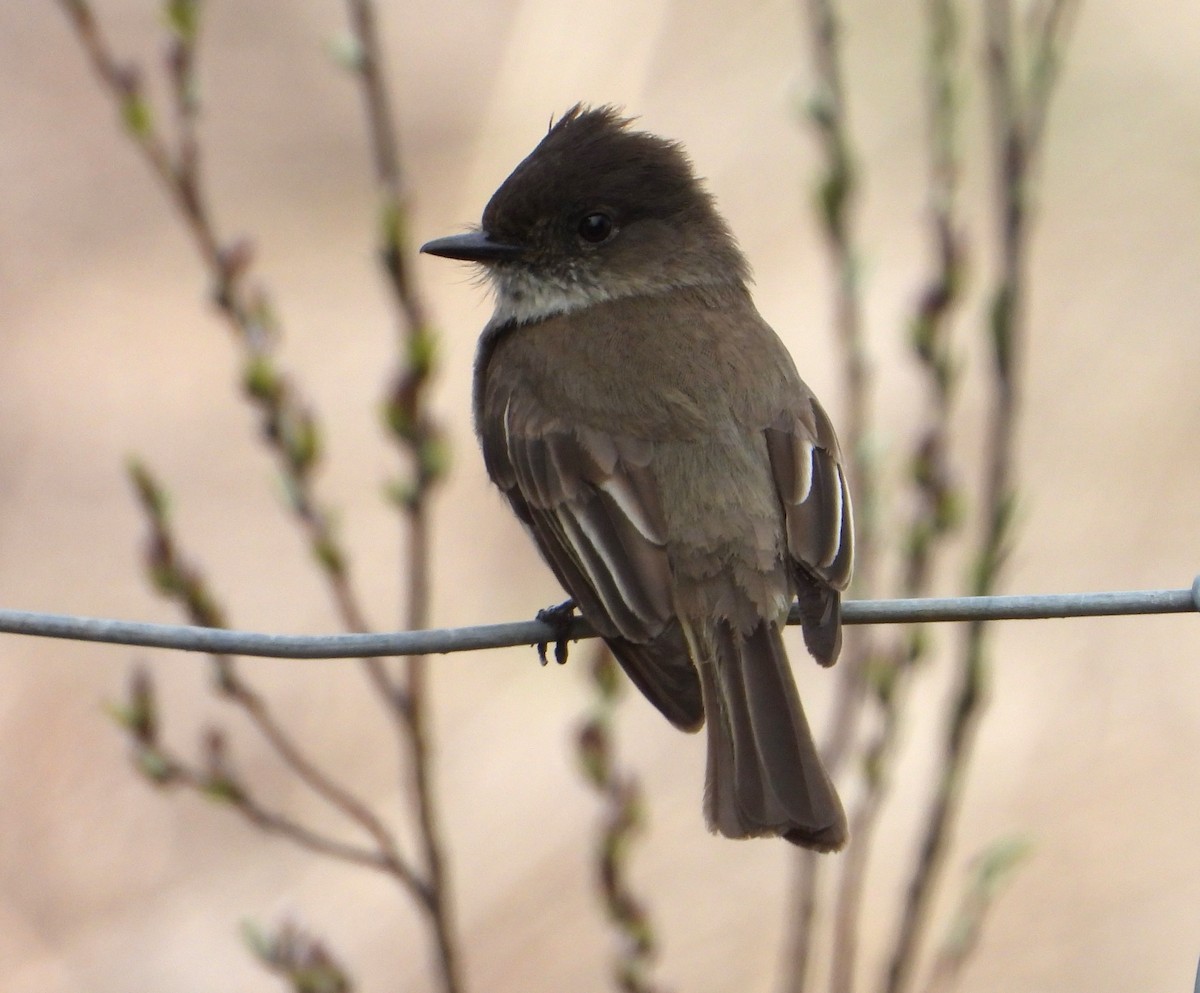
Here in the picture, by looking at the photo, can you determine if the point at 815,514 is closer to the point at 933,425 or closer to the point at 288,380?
the point at 933,425

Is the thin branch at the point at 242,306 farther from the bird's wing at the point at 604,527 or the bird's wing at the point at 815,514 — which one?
the bird's wing at the point at 815,514

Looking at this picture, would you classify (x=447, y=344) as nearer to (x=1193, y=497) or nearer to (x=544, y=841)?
(x=544, y=841)

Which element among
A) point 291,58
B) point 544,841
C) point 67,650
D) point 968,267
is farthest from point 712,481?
point 291,58

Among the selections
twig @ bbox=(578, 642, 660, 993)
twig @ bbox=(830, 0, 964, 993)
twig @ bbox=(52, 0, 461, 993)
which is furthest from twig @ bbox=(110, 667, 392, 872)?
twig @ bbox=(830, 0, 964, 993)

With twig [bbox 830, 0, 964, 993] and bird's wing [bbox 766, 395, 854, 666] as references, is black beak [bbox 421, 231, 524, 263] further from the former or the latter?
twig [bbox 830, 0, 964, 993]

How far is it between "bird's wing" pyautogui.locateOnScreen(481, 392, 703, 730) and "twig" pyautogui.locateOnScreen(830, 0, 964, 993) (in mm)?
462

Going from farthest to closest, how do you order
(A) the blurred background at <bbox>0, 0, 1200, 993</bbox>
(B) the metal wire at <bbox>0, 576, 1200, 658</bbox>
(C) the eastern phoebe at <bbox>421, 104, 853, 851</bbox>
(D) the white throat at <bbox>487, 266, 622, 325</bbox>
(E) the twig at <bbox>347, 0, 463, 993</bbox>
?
(A) the blurred background at <bbox>0, 0, 1200, 993</bbox>, (D) the white throat at <bbox>487, 266, 622, 325</bbox>, (E) the twig at <bbox>347, 0, 463, 993</bbox>, (C) the eastern phoebe at <bbox>421, 104, 853, 851</bbox>, (B) the metal wire at <bbox>0, 576, 1200, 658</bbox>

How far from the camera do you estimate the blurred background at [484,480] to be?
5160mm

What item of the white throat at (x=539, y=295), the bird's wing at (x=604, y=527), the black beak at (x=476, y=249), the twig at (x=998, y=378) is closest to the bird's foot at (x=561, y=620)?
the bird's wing at (x=604, y=527)

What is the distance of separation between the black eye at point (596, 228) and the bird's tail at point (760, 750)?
3.69 feet

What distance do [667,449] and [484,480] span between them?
322 cm

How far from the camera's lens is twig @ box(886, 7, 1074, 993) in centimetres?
334

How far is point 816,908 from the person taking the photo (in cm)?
354

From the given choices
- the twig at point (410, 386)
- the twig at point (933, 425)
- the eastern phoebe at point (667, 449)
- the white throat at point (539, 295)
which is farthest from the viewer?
the white throat at point (539, 295)
